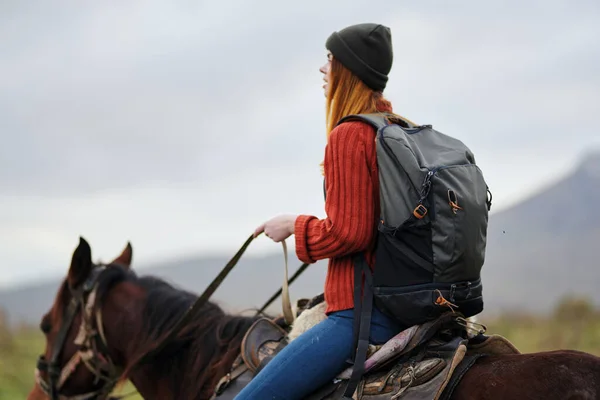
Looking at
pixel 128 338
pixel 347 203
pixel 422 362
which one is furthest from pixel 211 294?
pixel 422 362

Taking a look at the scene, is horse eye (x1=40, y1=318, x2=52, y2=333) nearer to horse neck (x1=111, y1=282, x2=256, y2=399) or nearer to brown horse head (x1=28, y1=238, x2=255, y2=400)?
brown horse head (x1=28, y1=238, x2=255, y2=400)

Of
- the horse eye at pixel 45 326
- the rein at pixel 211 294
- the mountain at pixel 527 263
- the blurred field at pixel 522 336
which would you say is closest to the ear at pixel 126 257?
the horse eye at pixel 45 326

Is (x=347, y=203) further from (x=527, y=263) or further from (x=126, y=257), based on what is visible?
(x=527, y=263)

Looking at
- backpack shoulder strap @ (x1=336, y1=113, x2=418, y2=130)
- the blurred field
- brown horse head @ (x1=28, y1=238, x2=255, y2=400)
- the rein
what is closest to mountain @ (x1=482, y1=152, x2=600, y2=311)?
the blurred field

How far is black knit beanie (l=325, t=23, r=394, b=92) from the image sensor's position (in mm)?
3445

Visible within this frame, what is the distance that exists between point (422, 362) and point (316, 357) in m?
0.46

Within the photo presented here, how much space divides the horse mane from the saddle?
1107 mm

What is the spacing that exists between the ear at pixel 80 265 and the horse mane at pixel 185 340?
6.1 inches

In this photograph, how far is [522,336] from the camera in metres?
15.1

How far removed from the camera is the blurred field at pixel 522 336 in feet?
39.2

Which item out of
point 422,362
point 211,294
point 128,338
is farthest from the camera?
point 128,338

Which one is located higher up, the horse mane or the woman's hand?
the woman's hand

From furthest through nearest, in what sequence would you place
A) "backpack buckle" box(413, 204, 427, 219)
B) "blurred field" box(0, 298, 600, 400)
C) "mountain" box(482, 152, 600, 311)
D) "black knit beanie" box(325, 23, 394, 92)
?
"mountain" box(482, 152, 600, 311) → "blurred field" box(0, 298, 600, 400) → "black knit beanie" box(325, 23, 394, 92) → "backpack buckle" box(413, 204, 427, 219)

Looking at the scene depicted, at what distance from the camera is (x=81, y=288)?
16.0ft
